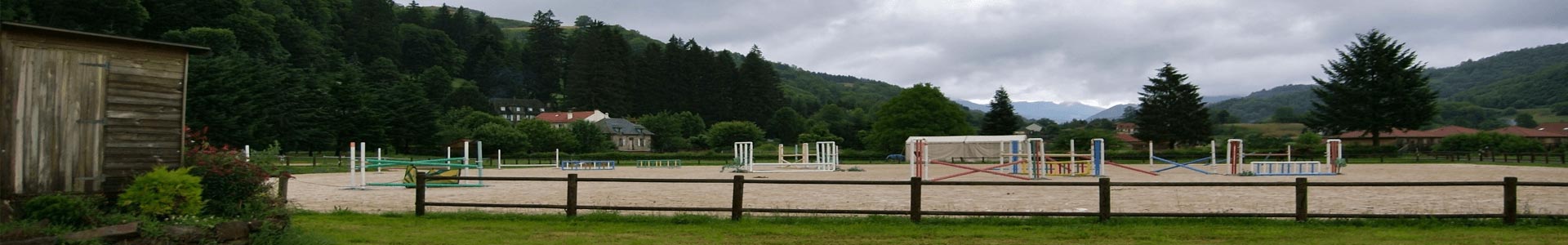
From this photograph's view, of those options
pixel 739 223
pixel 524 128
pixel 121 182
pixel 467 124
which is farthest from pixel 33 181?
pixel 467 124

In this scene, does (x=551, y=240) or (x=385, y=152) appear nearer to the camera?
(x=551, y=240)

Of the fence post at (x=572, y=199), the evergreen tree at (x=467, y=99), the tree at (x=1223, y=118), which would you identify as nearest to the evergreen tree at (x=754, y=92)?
the evergreen tree at (x=467, y=99)

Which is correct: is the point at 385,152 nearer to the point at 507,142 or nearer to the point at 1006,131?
the point at 507,142

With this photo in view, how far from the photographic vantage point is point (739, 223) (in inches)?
442

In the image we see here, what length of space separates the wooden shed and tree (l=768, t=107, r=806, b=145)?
100 metres

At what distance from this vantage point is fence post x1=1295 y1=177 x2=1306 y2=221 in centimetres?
1093

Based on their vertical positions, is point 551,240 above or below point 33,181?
below

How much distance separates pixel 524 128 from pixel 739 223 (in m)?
66.5

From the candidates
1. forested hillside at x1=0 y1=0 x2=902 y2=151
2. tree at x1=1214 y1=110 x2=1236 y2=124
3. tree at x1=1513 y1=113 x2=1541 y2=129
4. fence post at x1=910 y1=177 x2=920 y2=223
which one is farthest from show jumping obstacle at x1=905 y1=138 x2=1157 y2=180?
tree at x1=1214 y1=110 x2=1236 y2=124

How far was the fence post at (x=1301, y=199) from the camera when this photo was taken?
10925 mm

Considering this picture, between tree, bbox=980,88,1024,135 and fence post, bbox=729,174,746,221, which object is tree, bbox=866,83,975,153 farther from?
fence post, bbox=729,174,746,221

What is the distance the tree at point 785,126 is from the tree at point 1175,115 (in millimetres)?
43088

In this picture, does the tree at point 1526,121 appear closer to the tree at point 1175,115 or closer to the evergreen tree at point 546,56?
the tree at point 1175,115

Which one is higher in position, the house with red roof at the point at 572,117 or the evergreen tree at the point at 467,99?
the evergreen tree at the point at 467,99
